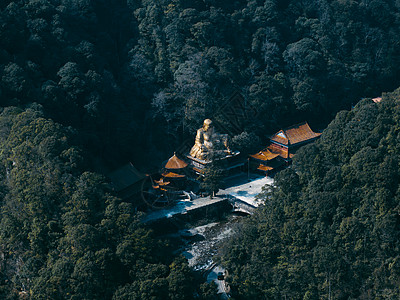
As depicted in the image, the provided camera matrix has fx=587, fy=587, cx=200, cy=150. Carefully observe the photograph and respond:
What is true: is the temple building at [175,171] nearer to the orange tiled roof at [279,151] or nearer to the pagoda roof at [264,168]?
the pagoda roof at [264,168]

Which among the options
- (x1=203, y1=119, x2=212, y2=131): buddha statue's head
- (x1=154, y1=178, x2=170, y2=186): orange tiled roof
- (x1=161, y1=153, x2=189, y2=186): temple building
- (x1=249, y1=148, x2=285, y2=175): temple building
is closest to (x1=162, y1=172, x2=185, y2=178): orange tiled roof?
(x1=161, y1=153, x2=189, y2=186): temple building

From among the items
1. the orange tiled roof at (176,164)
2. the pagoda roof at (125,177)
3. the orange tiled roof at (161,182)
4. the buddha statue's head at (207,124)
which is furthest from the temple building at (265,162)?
the pagoda roof at (125,177)

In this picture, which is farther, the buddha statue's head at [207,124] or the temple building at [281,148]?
the temple building at [281,148]

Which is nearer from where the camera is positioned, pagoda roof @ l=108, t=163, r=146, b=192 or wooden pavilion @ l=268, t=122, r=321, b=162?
pagoda roof @ l=108, t=163, r=146, b=192

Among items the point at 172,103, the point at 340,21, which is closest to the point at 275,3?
the point at 340,21

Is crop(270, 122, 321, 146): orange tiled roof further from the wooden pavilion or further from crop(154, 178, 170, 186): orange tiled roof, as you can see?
crop(154, 178, 170, 186): orange tiled roof

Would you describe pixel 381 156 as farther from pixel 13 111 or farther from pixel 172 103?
pixel 13 111
